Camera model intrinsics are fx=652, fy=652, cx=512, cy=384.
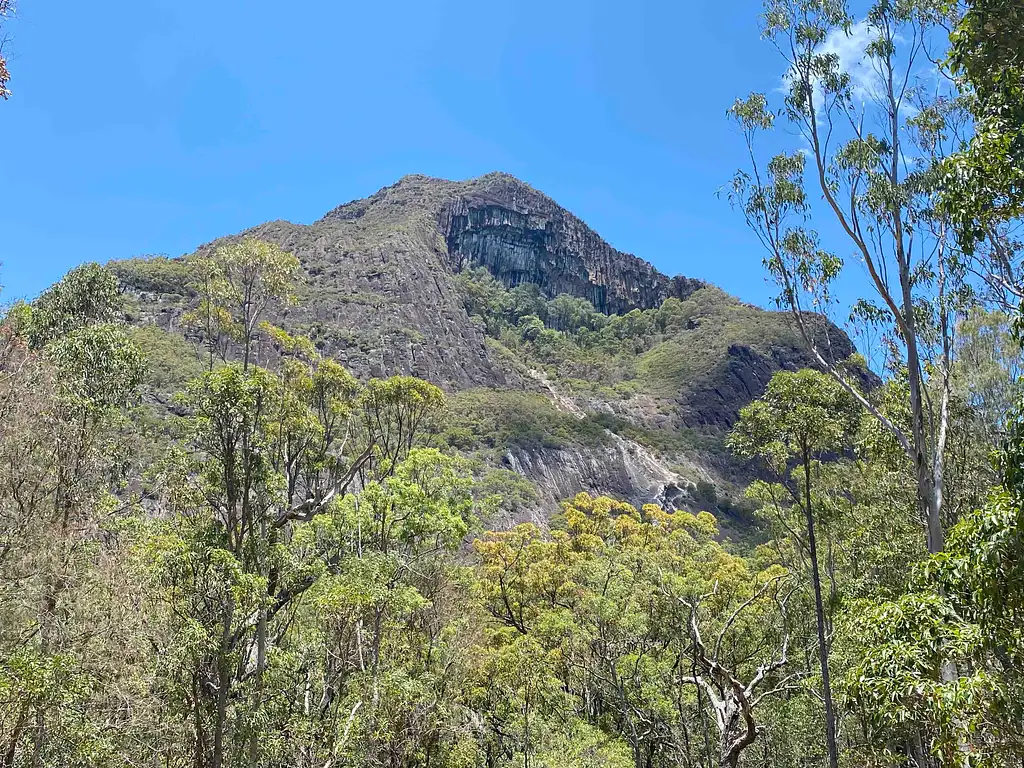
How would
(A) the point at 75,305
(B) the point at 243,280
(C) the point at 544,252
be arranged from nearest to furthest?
(B) the point at 243,280
(A) the point at 75,305
(C) the point at 544,252

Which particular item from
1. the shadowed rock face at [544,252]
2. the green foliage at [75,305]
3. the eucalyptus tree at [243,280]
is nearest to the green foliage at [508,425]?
the green foliage at [75,305]

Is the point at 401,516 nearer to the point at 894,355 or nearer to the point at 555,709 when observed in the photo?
the point at 555,709

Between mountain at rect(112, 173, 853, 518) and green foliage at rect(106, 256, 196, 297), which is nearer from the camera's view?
green foliage at rect(106, 256, 196, 297)

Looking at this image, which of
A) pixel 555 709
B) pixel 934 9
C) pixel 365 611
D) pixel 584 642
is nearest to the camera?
pixel 934 9

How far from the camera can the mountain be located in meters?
78.6

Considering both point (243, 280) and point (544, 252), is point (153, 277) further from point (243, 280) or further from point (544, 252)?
point (544, 252)

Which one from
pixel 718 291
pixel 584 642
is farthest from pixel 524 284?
pixel 584 642

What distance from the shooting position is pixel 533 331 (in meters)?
144

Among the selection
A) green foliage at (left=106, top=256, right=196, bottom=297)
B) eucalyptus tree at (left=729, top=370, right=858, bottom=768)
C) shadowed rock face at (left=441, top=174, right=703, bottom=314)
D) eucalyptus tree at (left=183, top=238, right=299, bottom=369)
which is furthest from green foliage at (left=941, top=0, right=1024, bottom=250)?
shadowed rock face at (left=441, top=174, right=703, bottom=314)

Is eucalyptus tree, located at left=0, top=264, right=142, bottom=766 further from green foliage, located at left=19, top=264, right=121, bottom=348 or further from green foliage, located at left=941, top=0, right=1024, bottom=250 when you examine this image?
green foliage, located at left=941, top=0, right=1024, bottom=250

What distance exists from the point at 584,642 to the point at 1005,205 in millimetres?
17178

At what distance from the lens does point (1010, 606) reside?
232 inches

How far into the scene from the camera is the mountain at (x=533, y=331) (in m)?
78.6

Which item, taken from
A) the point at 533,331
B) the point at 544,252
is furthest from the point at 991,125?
the point at 544,252
